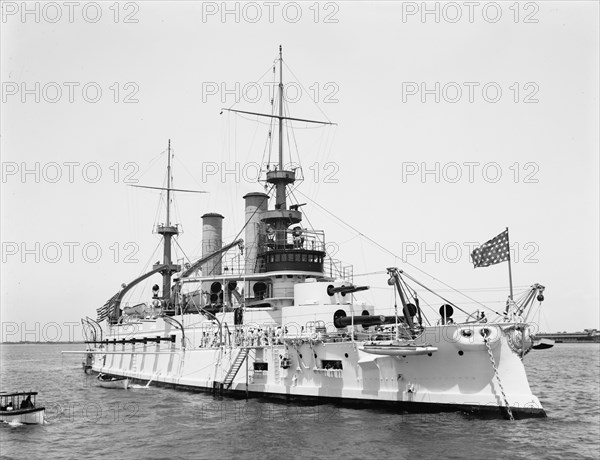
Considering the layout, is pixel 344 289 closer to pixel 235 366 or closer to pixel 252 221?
pixel 235 366

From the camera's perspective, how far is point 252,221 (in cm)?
4381

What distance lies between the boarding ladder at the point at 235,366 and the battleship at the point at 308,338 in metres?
0.13

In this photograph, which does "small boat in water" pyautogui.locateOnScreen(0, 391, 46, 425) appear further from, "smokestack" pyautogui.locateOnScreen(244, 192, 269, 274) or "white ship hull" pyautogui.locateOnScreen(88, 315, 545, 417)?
"smokestack" pyautogui.locateOnScreen(244, 192, 269, 274)

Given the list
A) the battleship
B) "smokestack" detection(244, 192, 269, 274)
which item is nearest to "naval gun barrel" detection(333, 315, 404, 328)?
the battleship

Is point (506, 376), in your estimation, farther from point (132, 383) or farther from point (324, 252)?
point (132, 383)

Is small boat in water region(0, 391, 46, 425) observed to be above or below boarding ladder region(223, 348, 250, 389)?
below

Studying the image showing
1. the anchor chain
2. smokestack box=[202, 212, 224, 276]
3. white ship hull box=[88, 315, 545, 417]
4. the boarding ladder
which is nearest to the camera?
the anchor chain

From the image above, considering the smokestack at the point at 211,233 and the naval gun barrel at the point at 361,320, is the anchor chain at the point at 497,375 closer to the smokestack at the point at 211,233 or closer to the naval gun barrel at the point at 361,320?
the naval gun barrel at the point at 361,320

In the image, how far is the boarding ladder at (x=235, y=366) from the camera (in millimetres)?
34562

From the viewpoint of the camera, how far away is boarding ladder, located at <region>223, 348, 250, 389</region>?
113ft

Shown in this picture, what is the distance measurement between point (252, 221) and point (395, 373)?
19.4 metres

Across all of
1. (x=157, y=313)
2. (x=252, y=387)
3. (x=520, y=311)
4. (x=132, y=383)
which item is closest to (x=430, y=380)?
(x=520, y=311)

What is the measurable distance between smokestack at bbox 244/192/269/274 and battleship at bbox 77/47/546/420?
97mm

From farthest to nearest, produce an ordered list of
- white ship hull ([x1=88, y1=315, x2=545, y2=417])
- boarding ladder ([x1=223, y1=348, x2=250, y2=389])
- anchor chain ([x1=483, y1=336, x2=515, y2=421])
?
boarding ladder ([x1=223, y1=348, x2=250, y2=389])
white ship hull ([x1=88, y1=315, x2=545, y2=417])
anchor chain ([x1=483, y1=336, x2=515, y2=421])
